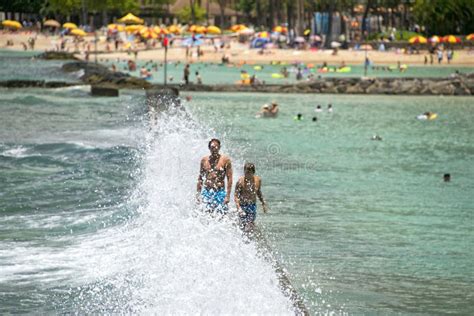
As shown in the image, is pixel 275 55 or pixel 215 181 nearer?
pixel 215 181

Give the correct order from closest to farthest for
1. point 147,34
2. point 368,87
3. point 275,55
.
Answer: point 368,87 → point 275,55 → point 147,34

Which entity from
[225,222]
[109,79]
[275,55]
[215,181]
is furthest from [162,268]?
[275,55]

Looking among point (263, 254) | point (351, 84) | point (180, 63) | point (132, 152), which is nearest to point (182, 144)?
point (132, 152)

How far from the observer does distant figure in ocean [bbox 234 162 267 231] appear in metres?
18.1

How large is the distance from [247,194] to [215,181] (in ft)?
2.28

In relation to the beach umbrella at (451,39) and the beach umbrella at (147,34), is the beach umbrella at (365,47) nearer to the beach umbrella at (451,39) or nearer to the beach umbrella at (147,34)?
the beach umbrella at (451,39)

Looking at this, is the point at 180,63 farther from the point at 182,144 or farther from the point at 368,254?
the point at 368,254

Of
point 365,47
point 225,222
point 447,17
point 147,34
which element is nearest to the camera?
point 225,222

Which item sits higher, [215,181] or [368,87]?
[215,181]

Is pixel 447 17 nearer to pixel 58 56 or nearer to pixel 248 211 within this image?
pixel 58 56

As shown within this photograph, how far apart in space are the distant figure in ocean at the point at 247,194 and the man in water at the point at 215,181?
1.05 ft

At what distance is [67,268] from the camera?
67.7 ft

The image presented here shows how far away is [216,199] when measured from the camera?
1866cm

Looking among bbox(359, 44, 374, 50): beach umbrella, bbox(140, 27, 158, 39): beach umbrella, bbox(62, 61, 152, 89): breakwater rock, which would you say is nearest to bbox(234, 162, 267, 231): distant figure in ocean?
bbox(62, 61, 152, 89): breakwater rock
